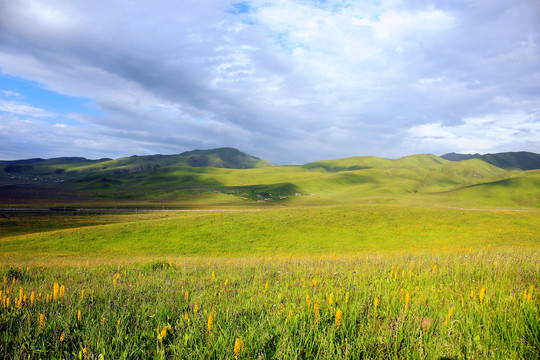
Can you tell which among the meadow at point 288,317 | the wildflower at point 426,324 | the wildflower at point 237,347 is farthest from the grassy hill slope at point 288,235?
the wildflower at point 237,347

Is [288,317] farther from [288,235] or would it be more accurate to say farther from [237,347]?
[288,235]

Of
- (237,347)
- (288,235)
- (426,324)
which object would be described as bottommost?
(288,235)

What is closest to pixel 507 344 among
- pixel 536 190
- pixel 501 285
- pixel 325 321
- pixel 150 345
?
pixel 325 321

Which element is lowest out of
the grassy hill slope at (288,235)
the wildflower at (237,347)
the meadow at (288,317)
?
the grassy hill slope at (288,235)

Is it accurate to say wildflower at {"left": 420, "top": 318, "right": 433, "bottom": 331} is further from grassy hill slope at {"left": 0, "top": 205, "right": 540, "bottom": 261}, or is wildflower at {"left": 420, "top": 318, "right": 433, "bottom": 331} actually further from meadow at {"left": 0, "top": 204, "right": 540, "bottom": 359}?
grassy hill slope at {"left": 0, "top": 205, "right": 540, "bottom": 261}

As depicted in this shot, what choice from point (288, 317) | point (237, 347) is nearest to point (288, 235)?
point (288, 317)

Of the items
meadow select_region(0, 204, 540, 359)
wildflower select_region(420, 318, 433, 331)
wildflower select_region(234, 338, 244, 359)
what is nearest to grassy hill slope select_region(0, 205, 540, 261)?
meadow select_region(0, 204, 540, 359)

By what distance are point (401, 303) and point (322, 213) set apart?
4711cm

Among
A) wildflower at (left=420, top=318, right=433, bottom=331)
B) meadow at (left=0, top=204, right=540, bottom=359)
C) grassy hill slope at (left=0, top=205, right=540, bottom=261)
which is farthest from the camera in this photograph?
grassy hill slope at (left=0, top=205, right=540, bottom=261)

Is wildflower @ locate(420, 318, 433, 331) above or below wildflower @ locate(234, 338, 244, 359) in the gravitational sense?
below

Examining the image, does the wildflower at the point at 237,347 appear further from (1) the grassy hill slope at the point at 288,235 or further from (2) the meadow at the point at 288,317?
(1) the grassy hill slope at the point at 288,235

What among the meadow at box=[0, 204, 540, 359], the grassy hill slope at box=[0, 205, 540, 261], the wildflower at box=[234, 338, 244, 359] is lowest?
the grassy hill slope at box=[0, 205, 540, 261]

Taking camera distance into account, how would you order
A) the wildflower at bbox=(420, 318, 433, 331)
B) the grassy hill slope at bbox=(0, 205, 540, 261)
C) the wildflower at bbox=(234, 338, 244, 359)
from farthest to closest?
the grassy hill slope at bbox=(0, 205, 540, 261)
the wildflower at bbox=(420, 318, 433, 331)
the wildflower at bbox=(234, 338, 244, 359)

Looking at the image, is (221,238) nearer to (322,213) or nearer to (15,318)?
(322,213)
